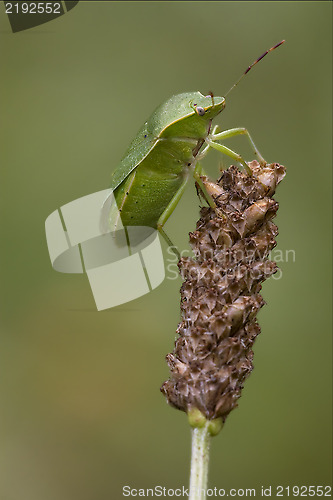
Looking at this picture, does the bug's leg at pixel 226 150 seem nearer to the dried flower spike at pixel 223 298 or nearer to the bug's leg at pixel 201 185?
the bug's leg at pixel 201 185

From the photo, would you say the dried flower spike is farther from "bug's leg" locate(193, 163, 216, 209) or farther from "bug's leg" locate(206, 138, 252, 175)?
"bug's leg" locate(206, 138, 252, 175)

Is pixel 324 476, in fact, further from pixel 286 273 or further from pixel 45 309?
pixel 45 309

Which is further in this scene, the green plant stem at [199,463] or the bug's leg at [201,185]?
the bug's leg at [201,185]

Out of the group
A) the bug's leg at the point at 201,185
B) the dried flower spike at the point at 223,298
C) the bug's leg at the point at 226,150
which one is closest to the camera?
the dried flower spike at the point at 223,298

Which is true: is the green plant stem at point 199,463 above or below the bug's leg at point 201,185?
below

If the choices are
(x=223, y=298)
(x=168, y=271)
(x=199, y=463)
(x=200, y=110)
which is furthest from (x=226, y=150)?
(x=199, y=463)

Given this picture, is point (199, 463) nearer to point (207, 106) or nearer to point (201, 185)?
point (201, 185)

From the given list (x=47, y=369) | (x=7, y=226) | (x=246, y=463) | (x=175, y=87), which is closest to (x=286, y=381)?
(x=246, y=463)

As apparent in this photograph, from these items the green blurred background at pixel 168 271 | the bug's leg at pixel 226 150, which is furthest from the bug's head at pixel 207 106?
the green blurred background at pixel 168 271
